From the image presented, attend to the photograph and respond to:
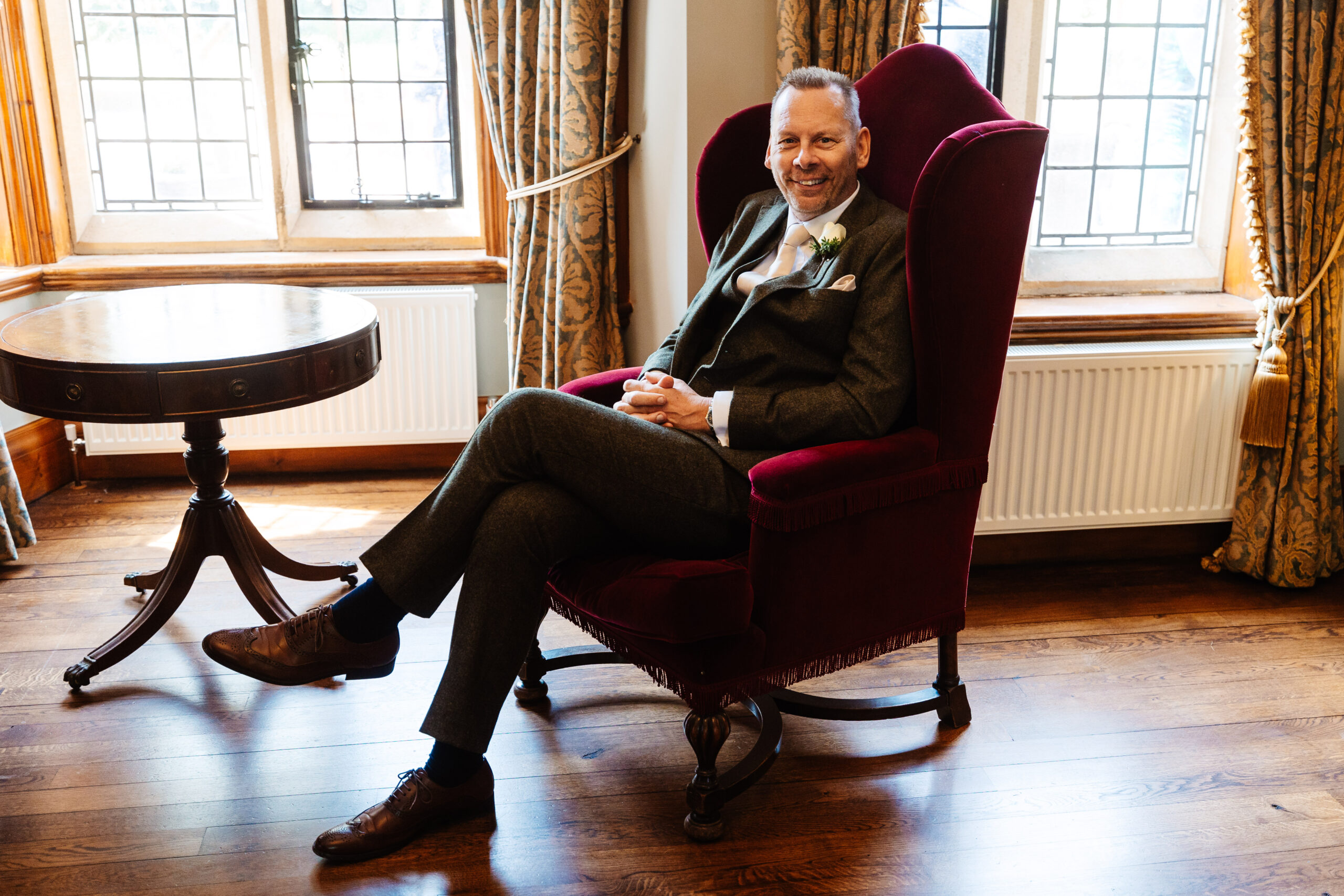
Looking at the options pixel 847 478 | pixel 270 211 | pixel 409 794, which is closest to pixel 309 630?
pixel 409 794

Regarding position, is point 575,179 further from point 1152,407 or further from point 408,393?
point 1152,407

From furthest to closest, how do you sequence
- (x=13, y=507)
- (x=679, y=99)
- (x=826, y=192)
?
(x=13, y=507) → (x=679, y=99) → (x=826, y=192)

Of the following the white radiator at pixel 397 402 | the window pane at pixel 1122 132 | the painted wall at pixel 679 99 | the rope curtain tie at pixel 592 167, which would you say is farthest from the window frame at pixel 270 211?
the window pane at pixel 1122 132

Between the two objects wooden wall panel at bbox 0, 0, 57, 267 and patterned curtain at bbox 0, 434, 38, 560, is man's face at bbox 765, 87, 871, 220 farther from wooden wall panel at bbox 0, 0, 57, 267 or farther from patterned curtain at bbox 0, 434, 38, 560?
wooden wall panel at bbox 0, 0, 57, 267

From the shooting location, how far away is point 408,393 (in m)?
3.52

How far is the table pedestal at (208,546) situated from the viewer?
7.92ft

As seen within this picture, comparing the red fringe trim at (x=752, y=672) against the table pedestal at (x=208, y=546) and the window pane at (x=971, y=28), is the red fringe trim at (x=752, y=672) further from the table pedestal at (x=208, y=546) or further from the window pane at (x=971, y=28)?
the window pane at (x=971, y=28)

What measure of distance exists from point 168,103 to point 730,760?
2922mm

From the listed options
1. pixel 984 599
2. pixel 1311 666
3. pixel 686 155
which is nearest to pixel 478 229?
pixel 686 155

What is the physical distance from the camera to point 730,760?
2053mm

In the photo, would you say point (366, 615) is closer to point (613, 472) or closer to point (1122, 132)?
point (613, 472)

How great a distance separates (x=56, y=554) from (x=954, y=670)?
2.45 m

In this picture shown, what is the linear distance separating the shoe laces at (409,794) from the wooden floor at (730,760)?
8 cm

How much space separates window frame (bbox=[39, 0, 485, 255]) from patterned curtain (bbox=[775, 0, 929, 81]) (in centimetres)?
138
